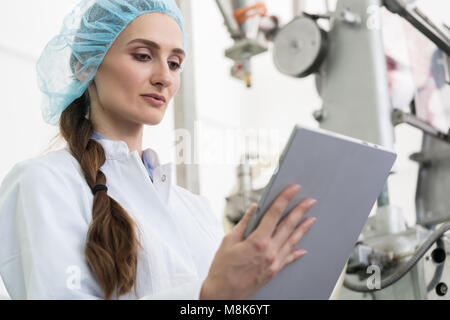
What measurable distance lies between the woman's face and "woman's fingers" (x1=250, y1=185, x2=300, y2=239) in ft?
1.16

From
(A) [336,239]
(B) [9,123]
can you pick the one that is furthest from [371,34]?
(B) [9,123]

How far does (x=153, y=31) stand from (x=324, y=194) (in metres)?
0.44

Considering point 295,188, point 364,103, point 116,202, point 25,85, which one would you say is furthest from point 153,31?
point 25,85

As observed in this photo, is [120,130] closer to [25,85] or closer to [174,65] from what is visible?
[174,65]

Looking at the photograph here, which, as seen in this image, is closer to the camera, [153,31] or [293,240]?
[293,240]

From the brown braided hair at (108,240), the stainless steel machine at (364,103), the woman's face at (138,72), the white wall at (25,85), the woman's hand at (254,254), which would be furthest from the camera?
the white wall at (25,85)

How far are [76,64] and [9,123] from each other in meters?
0.66

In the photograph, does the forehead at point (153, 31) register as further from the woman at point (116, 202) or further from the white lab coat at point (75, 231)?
the white lab coat at point (75, 231)

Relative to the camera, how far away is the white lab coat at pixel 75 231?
673mm

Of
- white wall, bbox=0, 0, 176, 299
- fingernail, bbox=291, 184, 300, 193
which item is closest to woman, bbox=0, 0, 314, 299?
fingernail, bbox=291, 184, 300, 193

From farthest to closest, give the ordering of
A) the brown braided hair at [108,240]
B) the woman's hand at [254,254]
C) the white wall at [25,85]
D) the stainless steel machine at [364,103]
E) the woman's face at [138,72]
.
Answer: the white wall at [25,85] < the stainless steel machine at [364,103] < the woman's face at [138,72] < the brown braided hair at [108,240] < the woman's hand at [254,254]

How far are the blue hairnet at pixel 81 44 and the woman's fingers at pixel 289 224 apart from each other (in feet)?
1.50

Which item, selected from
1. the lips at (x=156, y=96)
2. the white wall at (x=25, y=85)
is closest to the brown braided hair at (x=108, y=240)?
the lips at (x=156, y=96)

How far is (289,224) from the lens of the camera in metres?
0.63
